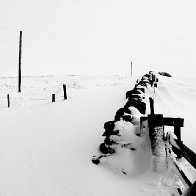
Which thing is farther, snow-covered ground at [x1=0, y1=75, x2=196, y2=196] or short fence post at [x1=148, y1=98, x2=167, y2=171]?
short fence post at [x1=148, y1=98, x2=167, y2=171]

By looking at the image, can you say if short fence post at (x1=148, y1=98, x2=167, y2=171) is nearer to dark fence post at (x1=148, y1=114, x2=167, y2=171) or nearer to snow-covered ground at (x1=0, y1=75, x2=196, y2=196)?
dark fence post at (x1=148, y1=114, x2=167, y2=171)

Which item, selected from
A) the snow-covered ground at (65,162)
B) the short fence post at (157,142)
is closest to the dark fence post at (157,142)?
the short fence post at (157,142)

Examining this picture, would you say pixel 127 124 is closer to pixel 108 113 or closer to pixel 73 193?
pixel 73 193

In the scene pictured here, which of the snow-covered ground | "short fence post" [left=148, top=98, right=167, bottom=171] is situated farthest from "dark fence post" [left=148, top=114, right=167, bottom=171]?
the snow-covered ground

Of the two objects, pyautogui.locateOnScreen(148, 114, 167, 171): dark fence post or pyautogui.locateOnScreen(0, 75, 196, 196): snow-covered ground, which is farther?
pyautogui.locateOnScreen(148, 114, 167, 171): dark fence post

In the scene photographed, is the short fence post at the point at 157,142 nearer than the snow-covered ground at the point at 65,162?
Result: No

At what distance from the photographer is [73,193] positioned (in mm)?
4875

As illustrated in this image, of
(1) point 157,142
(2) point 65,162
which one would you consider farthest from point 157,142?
(2) point 65,162

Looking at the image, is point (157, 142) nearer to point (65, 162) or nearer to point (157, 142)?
point (157, 142)

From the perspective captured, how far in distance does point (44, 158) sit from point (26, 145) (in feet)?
4.50

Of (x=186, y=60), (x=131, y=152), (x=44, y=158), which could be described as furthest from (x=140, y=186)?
(x=186, y=60)

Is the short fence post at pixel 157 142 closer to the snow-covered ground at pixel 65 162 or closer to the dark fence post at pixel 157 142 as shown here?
the dark fence post at pixel 157 142

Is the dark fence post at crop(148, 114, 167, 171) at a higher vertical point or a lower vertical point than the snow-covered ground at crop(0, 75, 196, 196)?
higher

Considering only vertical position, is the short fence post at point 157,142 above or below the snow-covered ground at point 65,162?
above
